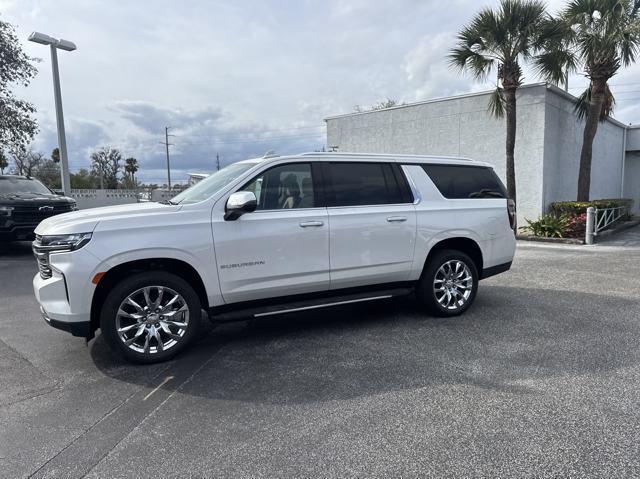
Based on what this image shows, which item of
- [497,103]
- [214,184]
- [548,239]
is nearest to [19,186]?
[214,184]

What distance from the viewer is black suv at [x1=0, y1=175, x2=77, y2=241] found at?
9883 millimetres

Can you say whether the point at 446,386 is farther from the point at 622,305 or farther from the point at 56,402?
the point at 622,305

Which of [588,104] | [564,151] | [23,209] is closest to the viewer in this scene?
[23,209]

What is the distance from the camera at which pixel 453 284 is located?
542 centimetres

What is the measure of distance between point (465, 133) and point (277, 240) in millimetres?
13534

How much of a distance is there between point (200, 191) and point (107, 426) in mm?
2510

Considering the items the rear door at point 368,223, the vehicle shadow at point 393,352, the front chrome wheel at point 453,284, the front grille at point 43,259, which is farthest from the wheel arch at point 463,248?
the front grille at point 43,259

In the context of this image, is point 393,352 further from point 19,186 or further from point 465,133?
point 465,133

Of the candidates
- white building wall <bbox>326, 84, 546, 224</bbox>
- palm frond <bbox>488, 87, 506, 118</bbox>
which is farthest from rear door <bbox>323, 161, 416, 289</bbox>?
white building wall <bbox>326, 84, 546, 224</bbox>

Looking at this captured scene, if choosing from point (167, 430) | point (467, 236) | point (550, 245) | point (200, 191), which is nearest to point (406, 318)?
point (467, 236)

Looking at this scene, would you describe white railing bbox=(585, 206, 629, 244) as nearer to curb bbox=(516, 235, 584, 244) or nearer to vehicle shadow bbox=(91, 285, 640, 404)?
curb bbox=(516, 235, 584, 244)

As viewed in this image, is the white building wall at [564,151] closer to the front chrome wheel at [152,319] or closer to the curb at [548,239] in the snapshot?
the curb at [548,239]

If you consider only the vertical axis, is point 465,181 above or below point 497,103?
below

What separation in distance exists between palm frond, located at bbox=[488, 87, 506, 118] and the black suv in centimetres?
1293
